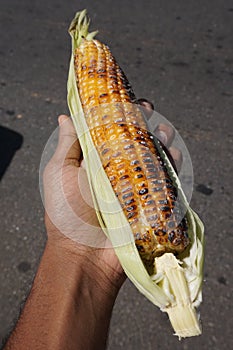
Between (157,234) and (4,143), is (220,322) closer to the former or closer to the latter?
(157,234)

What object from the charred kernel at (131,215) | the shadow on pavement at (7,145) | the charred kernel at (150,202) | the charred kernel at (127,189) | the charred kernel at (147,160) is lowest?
the shadow on pavement at (7,145)

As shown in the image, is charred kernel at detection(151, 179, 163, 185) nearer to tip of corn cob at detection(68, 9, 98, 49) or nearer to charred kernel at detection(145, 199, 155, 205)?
charred kernel at detection(145, 199, 155, 205)

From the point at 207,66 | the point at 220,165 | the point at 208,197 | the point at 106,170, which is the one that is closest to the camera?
the point at 106,170

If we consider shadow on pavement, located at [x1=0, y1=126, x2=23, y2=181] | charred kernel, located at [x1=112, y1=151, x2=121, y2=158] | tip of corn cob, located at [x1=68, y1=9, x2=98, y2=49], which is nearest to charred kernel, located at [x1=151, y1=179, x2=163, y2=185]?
charred kernel, located at [x1=112, y1=151, x2=121, y2=158]

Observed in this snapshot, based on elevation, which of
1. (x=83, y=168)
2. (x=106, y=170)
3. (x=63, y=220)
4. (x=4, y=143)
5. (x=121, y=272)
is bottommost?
(x=4, y=143)

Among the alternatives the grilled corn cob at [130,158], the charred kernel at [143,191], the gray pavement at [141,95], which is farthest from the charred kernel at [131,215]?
the gray pavement at [141,95]

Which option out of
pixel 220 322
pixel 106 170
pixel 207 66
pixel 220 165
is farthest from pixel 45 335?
pixel 207 66

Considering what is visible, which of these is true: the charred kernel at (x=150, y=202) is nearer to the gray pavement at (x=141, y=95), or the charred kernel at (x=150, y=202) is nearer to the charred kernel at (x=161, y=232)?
the charred kernel at (x=161, y=232)
